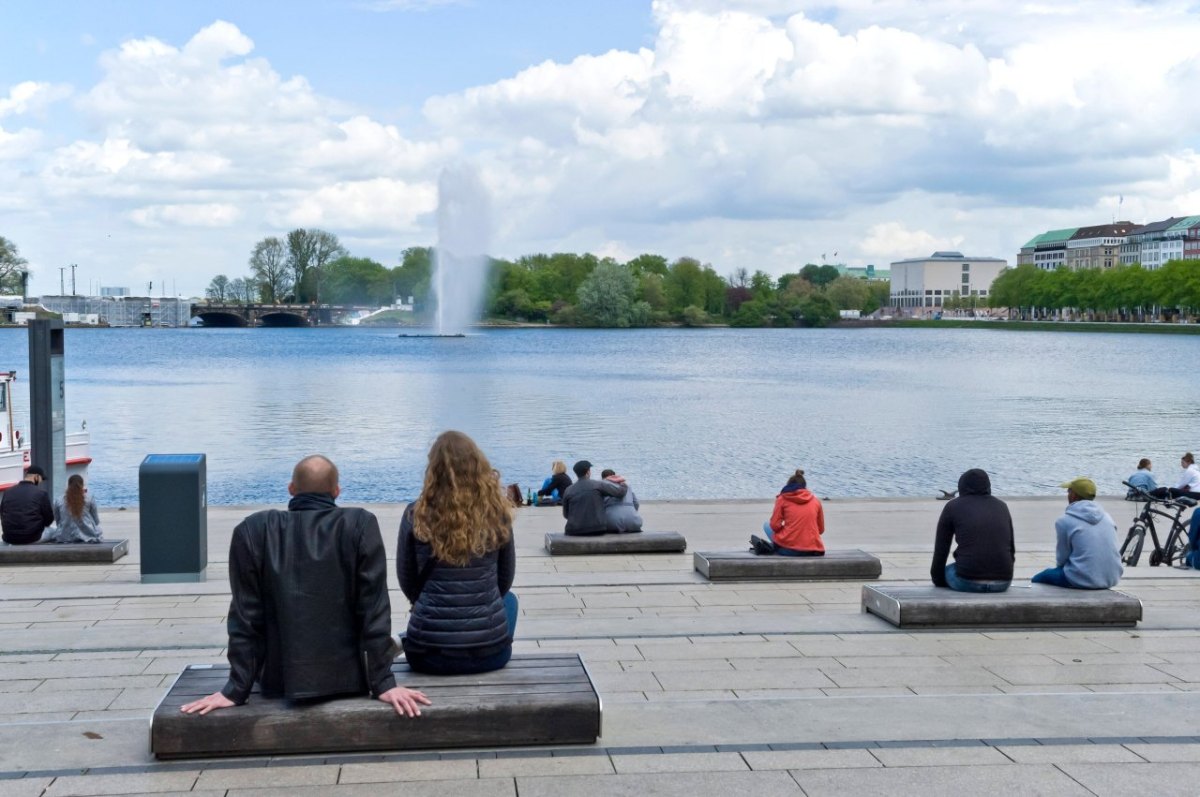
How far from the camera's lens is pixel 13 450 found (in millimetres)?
26891

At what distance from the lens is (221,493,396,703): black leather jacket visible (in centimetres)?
625

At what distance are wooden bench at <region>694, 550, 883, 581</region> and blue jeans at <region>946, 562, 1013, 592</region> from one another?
2.45 metres

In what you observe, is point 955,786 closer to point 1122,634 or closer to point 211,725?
point 211,725

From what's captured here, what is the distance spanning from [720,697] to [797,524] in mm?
5135

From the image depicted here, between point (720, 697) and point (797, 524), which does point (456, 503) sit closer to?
point (720, 697)

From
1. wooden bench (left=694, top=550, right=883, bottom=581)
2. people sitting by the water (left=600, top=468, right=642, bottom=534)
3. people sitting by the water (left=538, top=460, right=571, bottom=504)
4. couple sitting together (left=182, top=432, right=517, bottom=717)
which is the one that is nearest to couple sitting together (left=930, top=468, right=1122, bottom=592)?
wooden bench (left=694, top=550, right=883, bottom=581)

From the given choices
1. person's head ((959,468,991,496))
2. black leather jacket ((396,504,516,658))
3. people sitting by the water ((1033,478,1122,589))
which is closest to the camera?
black leather jacket ((396,504,516,658))

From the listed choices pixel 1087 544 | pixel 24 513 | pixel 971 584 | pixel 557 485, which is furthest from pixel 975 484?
pixel 557 485

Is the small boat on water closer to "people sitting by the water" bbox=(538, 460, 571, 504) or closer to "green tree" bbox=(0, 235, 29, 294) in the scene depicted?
"people sitting by the water" bbox=(538, 460, 571, 504)

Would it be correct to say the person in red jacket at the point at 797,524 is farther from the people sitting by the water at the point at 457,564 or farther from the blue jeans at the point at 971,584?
the people sitting by the water at the point at 457,564

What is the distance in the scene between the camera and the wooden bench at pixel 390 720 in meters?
6.55

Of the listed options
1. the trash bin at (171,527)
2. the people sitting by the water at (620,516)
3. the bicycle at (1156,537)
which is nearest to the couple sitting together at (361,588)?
the trash bin at (171,527)

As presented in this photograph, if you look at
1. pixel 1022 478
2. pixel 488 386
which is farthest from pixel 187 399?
pixel 1022 478

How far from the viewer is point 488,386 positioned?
79.2 m
